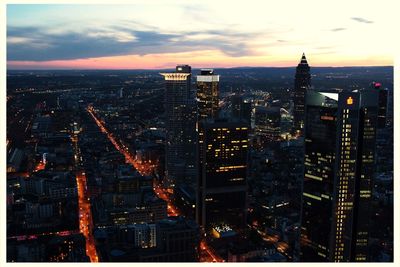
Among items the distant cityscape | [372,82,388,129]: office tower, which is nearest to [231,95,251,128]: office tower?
the distant cityscape

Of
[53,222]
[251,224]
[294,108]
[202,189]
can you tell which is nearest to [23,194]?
[53,222]

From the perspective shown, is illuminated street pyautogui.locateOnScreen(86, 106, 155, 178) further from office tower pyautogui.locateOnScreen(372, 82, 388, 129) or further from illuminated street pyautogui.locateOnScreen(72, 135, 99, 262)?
office tower pyautogui.locateOnScreen(372, 82, 388, 129)

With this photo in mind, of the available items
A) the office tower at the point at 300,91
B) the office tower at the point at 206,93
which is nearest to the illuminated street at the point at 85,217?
the office tower at the point at 206,93

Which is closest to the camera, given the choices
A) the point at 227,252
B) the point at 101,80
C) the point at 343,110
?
the point at 343,110

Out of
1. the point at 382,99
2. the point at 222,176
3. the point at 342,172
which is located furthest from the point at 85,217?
the point at 382,99

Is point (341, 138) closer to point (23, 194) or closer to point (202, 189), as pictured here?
point (202, 189)

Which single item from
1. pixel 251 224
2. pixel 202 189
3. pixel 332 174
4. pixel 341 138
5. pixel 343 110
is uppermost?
pixel 343 110

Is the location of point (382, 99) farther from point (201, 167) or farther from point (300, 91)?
point (300, 91)
